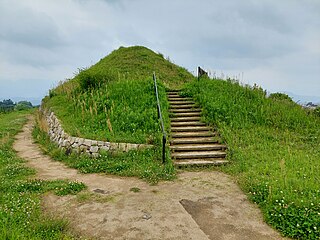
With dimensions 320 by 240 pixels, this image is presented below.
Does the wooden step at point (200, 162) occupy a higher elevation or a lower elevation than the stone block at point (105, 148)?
lower

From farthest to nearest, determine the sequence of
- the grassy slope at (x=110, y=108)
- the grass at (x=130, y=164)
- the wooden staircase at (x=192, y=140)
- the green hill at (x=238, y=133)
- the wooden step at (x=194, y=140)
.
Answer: the grassy slope at (x=110, y=108) < the wooden step at (x=194, y=140) < the wooden staircase at (x=192, y=140) < the grass at (x=130, y=164) < the green hill at (x=238, y=133)

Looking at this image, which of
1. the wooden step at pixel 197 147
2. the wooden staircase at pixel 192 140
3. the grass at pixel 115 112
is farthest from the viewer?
the grass at pixel 115 112

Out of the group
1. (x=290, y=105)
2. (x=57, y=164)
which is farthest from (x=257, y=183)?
(x=290, y=105)

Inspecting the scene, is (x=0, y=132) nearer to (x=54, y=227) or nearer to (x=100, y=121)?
(x=100, y=121)

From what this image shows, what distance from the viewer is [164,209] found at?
5.37 metres

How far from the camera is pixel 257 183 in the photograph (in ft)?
20.6

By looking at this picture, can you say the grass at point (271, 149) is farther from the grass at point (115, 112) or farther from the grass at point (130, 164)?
the grass at point (115, 112)

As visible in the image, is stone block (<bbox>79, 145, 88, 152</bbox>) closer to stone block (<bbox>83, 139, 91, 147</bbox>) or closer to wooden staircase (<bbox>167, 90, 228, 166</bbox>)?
stone block (<bbox>83, 139, 91, 147</bbox>)

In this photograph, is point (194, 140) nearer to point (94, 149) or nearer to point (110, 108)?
point (94, 149)

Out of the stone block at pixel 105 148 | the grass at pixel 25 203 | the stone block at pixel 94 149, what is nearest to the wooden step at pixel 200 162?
the stone block at pixel 105 148

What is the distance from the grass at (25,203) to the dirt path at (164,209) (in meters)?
0.29

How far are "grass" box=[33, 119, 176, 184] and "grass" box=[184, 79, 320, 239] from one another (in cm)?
183

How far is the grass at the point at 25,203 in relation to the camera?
168 inches

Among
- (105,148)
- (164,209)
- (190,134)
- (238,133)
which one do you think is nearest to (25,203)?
(164,209)
